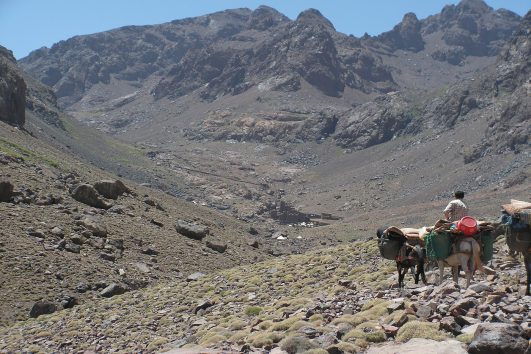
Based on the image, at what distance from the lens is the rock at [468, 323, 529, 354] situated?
11.7 m

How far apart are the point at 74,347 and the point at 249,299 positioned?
703 cm

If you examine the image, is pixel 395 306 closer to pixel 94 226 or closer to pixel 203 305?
pixel 203 305

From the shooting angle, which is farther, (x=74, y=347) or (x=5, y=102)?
(x=5, y=102)

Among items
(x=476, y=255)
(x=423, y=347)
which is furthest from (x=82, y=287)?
(x=423, y=347)

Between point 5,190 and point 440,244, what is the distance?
34.5 meters

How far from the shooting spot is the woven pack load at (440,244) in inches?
686

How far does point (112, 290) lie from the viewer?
3553 cm

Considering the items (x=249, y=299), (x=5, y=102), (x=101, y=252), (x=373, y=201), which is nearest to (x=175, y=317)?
(x=249, y=299)

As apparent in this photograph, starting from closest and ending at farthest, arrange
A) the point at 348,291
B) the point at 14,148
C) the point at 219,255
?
the point at 348,291, the point at 219,255, the point at 14,148

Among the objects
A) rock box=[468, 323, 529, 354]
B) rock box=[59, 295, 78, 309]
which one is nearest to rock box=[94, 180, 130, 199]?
rock box=[59, 295, 78, 309]

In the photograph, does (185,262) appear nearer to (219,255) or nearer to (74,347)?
(219,255)

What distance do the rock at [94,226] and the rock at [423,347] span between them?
33.2 metres

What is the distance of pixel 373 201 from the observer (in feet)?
509

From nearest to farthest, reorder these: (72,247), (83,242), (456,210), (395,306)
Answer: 1. (395,306)
2. (456,210)
3. (72,247)
4. (83,242)
